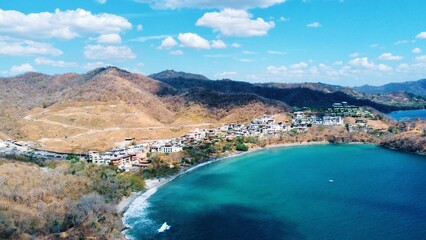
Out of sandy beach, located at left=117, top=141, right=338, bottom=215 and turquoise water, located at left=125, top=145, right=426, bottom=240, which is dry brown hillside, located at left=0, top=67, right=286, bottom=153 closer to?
sandy beach, located at left=117, top=141, right=338, bottom=215

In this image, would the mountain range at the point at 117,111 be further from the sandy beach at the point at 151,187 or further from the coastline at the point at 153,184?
the sandy beach at the point at 151,187

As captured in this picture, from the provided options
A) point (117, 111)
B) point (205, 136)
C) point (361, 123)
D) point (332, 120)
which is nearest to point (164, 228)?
point (205, 136)

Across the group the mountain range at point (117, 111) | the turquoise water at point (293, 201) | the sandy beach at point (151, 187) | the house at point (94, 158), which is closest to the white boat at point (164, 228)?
the turquoise water at point (293, 201)

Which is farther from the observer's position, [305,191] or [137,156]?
[137,156]

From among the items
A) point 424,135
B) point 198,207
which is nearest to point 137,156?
point 198,207

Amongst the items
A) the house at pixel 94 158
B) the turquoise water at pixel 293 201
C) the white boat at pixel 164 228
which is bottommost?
the white boat at pixel 164 228

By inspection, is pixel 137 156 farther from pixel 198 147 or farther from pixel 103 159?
pixel 198 147

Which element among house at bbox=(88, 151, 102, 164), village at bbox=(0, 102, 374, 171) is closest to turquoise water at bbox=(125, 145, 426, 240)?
village at bbox=(0, 102, 374, 171)
